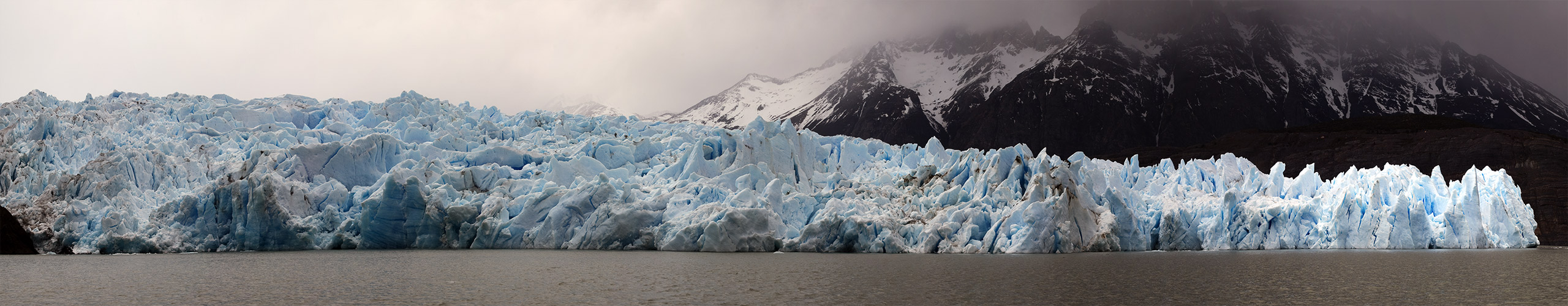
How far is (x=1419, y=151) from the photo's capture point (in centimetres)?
6675

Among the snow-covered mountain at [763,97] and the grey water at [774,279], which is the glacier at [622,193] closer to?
the grey water at [774,279]

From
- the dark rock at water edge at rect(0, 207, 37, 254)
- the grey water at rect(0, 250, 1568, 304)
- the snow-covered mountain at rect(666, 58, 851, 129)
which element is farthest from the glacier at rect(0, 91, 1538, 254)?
the snow-covered mountain at rect(666, 58, 851, 129)

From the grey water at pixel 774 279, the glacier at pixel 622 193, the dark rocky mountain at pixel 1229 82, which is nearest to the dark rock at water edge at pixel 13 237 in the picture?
the glacier at pixel 622 193

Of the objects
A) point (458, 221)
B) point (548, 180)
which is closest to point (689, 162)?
point (548, 180)

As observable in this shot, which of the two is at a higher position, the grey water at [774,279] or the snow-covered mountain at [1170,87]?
the snow-covered mountain at [1170,87]

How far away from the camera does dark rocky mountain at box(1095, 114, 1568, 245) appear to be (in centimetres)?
5441

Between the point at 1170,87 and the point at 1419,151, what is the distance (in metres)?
46.8

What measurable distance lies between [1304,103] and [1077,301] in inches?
4205

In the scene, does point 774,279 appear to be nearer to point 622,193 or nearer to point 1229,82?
point 622,193

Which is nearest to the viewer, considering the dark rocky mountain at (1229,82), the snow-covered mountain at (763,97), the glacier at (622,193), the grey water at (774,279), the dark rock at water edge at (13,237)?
the grey water at (774,279)

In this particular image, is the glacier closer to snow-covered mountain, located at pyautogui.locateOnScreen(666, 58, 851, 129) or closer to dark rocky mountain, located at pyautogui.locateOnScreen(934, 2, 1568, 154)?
dark rocky mountain, located at pyautogui.locateOnScreen(934, 2, 1568, 154)

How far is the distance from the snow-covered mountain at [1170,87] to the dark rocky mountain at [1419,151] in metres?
17.0

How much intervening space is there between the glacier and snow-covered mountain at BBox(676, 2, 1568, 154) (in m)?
65.0

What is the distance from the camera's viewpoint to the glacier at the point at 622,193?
30125mm
